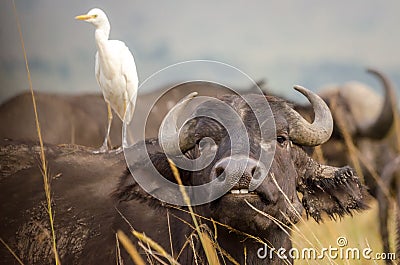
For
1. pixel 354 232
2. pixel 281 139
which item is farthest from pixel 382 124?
pixel 281 139

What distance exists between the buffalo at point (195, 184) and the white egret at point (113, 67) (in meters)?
0.30

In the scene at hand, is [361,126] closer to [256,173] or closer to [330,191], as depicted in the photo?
[330,191]

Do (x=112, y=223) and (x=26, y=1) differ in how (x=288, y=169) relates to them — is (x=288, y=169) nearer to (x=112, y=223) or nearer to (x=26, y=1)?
(x=112, y=223)

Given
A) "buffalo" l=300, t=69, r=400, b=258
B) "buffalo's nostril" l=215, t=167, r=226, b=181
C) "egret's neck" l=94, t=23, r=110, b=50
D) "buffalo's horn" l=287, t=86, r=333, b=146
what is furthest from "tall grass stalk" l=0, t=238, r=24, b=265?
"buffalo" l=300, t=69, r=400, b=258

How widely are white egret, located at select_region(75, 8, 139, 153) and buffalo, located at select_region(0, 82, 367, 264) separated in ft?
0.99

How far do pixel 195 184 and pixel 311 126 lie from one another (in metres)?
0.53

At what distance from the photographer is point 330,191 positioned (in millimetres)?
3125

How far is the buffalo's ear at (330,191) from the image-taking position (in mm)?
3109

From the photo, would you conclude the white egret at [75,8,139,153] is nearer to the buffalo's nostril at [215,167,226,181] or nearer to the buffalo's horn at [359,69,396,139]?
the buffalo's nostril at [215,167,226,181]

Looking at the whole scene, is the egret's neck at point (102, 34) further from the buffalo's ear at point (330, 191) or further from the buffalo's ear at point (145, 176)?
the buffalo's ear at point (330, 191)

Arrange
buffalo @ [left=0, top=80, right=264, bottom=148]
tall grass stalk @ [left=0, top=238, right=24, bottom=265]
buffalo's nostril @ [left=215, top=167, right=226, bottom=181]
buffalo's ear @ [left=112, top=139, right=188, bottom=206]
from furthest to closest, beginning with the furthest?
buffalo @ [left=0, top=80, right=264, bottom=148], tall grass stalk @ [left=0, top=238, right=24, bottom=265], buffalo's ear @ [left=112, top=139, right=188, bottom=206], buffalo's nostril @ [left=215, top=167, right=226, bottom=181]

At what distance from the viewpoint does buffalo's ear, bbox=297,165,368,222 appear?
10.2ft

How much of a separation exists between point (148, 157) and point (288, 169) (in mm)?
585

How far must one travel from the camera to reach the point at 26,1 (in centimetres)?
368
